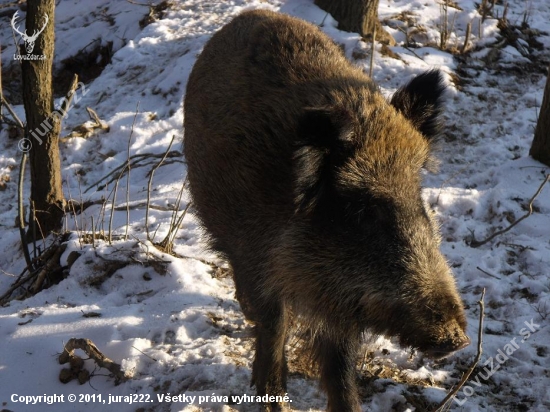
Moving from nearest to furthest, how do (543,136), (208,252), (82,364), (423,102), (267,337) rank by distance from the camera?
1. (423,102)
2. (267,337)
3. (82,364)
4. (208,252)
5. (543,136)

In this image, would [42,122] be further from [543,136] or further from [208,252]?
[543,136]

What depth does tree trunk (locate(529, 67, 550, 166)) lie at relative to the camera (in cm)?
567

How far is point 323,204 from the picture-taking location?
8.89ft

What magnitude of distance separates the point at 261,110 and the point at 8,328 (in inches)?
82.7

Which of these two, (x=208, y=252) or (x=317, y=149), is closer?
(x=317, y=149)

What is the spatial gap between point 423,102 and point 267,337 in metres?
1.47

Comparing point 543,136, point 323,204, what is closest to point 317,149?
point 323,204

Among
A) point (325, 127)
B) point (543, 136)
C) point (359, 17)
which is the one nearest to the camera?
point (325, 127)

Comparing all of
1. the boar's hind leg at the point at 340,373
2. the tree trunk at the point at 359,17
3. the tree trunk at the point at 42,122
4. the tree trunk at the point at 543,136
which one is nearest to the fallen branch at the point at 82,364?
the boar's hind leg at the point at 340,373

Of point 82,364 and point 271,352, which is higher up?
point 271,352

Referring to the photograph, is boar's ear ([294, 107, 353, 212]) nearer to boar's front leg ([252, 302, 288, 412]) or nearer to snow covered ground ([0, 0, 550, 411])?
boar's front leg ([252, 302, 288, 412])

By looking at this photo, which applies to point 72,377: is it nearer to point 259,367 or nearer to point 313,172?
point 259,367

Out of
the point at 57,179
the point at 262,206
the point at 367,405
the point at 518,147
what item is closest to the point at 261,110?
the point at 262,206

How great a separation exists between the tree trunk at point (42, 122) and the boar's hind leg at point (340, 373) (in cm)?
254
